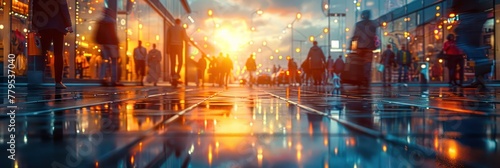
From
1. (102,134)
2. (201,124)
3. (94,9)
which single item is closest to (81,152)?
(102,134)

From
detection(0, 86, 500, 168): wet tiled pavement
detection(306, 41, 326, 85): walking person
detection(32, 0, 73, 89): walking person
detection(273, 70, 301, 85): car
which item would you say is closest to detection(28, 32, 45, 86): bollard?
detection(32, 0, 73, 89): walking person

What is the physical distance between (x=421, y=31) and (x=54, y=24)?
25779 millimetres

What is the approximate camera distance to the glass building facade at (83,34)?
14.8 meters

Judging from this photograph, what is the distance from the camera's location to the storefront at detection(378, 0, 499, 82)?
26.5m

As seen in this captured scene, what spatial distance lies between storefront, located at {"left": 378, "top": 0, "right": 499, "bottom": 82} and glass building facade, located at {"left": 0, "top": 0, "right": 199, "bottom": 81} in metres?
14.9

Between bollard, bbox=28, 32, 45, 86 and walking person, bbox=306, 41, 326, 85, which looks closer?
bollard, bbox=28, 32, 45, 86

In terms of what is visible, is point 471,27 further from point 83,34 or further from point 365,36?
point 83,34

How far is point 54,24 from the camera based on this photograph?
807 centimetres

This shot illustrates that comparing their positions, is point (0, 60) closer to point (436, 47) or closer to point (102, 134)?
point (102, 134)

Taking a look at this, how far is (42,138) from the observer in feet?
6.34

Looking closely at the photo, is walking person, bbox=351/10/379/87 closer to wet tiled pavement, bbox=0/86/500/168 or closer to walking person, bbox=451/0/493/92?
walking person, bbox=451/0/493/92

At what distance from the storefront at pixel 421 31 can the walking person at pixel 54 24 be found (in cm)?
2047

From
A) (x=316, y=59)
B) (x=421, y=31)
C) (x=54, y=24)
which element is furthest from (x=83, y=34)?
(x=421, y=31)

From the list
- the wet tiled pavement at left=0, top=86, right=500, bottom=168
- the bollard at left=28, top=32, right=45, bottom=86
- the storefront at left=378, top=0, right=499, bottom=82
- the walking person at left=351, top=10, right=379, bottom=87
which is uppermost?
the storefront at left=378, top=0, right=499, bottom=82
